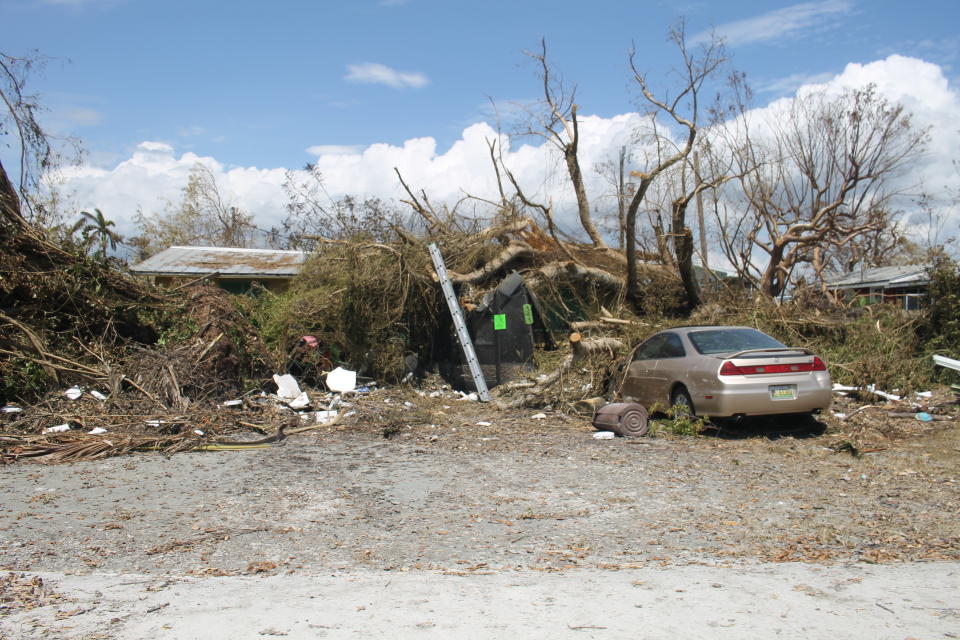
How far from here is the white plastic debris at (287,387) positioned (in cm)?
1262

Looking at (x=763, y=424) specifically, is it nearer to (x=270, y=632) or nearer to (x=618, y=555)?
(x=618, y=555)

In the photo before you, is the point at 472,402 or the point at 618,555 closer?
the point at 618,555

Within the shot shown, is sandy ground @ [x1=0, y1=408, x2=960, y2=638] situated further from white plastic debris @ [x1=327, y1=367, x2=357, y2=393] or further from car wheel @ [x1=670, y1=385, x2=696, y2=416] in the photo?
white plastic debris @ [x1=327, y1=367, x2=357, y2=393]

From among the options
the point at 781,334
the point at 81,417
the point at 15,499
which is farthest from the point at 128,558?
the point at 781,334

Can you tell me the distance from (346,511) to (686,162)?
17.0 meters

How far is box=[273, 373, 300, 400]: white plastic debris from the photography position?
497 inches

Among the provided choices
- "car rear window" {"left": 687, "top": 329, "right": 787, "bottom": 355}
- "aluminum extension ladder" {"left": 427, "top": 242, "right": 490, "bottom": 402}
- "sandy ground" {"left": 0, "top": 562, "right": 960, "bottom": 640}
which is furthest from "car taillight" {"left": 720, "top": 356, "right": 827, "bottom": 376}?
"aluminum extension ladder" {"left": 427, "top": 242, "right": 490, "bottom": 402}

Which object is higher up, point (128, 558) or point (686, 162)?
point (686, 162)

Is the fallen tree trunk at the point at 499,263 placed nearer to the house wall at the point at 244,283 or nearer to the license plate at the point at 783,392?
the house wall at the point at 244,283

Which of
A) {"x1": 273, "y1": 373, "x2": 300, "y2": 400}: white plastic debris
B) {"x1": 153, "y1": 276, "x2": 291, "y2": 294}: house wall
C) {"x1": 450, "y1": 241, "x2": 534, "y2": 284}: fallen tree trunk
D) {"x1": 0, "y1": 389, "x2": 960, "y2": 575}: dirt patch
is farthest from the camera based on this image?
{"x1": 153, "y1": 276, "x2": 291, "y2": 294}: house wall

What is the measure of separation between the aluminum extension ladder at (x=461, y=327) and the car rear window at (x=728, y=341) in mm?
4349

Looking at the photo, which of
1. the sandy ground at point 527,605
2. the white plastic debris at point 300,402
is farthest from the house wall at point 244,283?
the sandy ground at point 527,605

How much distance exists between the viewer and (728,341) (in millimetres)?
10250

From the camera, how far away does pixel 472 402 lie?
1353cm
